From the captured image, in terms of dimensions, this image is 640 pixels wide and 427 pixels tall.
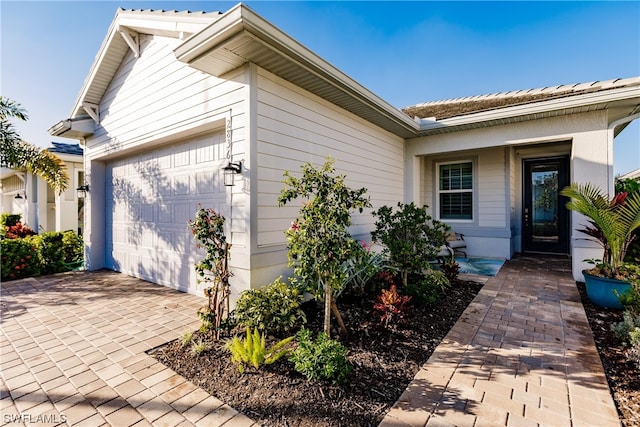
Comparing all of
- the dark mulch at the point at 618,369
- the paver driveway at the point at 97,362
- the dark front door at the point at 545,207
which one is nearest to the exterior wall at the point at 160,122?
the paver driveway at the point at 97,362

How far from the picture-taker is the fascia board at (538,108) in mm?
4730

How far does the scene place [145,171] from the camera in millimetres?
5676

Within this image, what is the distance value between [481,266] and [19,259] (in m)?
10.1

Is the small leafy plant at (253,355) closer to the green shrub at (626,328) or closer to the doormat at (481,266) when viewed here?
the green shrub at (626,328)

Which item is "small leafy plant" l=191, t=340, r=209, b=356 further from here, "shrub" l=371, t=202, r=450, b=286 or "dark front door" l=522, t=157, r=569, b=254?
"dark front door" l=522, t=157, r=569, b=254

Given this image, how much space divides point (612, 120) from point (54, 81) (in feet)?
40.7

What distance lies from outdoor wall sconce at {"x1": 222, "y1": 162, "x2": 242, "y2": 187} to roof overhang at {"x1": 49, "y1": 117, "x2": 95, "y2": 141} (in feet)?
17.1

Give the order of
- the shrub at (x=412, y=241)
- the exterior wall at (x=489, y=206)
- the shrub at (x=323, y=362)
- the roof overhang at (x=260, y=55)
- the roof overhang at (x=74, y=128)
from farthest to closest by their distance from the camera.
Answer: the exterior wall at (x=489, y=206) < the roof overhang at (x=74, y=128) < the shrub at (x=412, y=241) < the roof overhang at (x=260, y=55) < the shrub at (x=323, y=362)

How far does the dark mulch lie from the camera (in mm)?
1980

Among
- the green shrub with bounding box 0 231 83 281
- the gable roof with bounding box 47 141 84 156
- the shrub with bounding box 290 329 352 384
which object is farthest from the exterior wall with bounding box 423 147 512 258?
the gable roof with bounding box 47 141 84 156

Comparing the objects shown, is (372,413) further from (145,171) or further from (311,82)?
(145,171)

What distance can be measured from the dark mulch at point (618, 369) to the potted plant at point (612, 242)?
32 cm

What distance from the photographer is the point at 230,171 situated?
3707 mm

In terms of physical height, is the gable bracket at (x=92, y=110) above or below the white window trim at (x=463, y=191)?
above
